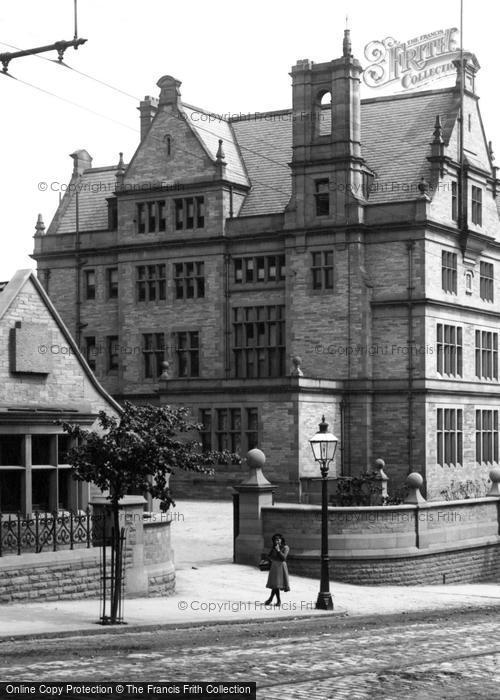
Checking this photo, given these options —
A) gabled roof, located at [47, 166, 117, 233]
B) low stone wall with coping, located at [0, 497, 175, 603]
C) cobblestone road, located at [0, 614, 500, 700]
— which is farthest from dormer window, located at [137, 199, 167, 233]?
cobblestone road, located at [0, 614, 500, 700]

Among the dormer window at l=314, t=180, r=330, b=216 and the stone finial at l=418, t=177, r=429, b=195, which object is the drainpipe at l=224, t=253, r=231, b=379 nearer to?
the dormer window at l=314, t=180, r=330, b=216

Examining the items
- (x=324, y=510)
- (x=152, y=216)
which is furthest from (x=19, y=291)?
(x=152, y=216)

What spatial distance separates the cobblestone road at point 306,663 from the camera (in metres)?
16.1

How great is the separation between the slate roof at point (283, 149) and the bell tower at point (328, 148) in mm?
1603

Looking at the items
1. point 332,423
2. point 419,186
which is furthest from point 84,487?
point 419,186

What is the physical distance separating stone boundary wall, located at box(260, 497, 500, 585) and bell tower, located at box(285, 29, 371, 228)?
18.3 metres

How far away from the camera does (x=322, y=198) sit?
54562mm

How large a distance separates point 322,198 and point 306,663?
38.1 meters

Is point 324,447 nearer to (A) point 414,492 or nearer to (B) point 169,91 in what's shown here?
(A) point 414,492

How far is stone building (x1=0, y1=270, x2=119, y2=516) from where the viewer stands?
27.6 meters

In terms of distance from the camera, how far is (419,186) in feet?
173

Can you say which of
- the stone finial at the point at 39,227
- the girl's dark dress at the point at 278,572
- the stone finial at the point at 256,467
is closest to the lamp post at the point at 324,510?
the girl's dark dress at the point at 278,572

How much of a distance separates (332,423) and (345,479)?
474cm

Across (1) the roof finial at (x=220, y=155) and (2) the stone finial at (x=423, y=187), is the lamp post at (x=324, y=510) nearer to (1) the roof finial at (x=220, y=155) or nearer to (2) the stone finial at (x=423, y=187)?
(2) the stone finial at (x=423, y=187)
